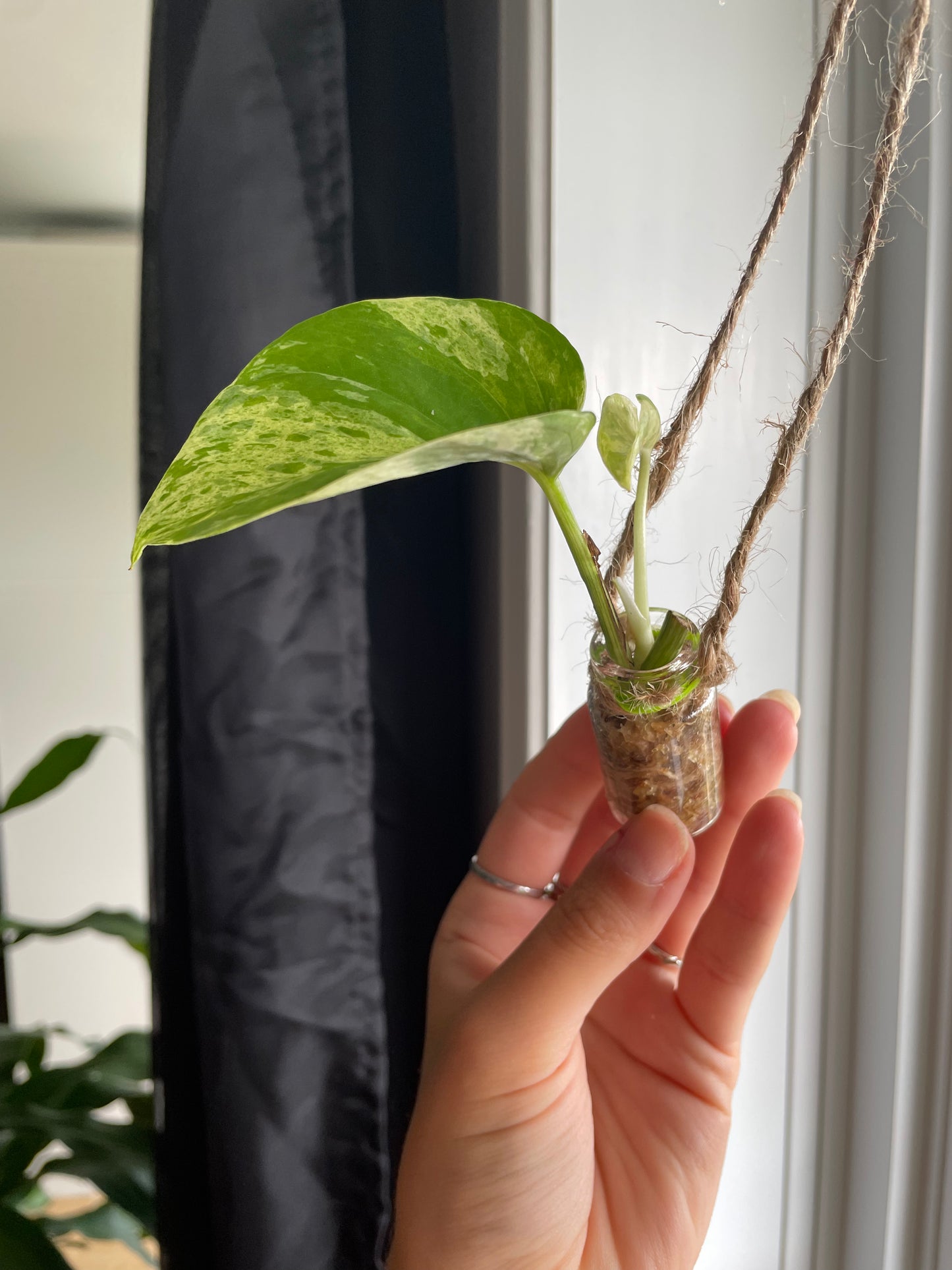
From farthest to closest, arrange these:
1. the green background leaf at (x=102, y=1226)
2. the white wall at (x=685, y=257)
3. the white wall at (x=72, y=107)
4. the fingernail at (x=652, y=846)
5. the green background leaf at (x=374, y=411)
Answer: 1. the white wall at (x=72, y=107)
2. the green background leaf at (x=102, y=1226)
3. the white wall at (x=685, y=257)
4. the fingernail at (x=652, y=846)
5. the green background leaf at (x=374, y=411)

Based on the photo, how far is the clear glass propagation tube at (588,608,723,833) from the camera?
0.27 meters

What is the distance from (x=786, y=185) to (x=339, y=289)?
0.91 feet

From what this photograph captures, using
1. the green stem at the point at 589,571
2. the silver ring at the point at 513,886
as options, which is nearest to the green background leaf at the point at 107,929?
→ the silver ring at the point at 513,886

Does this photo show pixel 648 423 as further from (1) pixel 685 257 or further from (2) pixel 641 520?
(1) pixel 685 257

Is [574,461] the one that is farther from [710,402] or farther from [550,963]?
[550,963]

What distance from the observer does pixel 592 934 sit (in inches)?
12.5

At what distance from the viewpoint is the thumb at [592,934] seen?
29 cm

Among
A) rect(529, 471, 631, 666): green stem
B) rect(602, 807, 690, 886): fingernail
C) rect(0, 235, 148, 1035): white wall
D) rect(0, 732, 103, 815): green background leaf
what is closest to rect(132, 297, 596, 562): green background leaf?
rect(529, 471, 631, 666): green stem

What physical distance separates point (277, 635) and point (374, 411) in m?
0.26

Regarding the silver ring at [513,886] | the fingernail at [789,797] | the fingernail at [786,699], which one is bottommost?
the silver ring at [513,886]

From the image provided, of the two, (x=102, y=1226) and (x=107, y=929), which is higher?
(x=107, y=929)

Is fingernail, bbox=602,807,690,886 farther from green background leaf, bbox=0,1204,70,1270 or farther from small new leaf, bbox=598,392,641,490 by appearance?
green background leaf, bbox=0,1204,70,1270

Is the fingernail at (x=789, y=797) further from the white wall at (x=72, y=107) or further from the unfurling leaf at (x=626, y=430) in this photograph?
the white wall at (x=72, y=107)

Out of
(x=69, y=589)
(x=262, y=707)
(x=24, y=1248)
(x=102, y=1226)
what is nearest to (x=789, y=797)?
(x=262, y=707)
